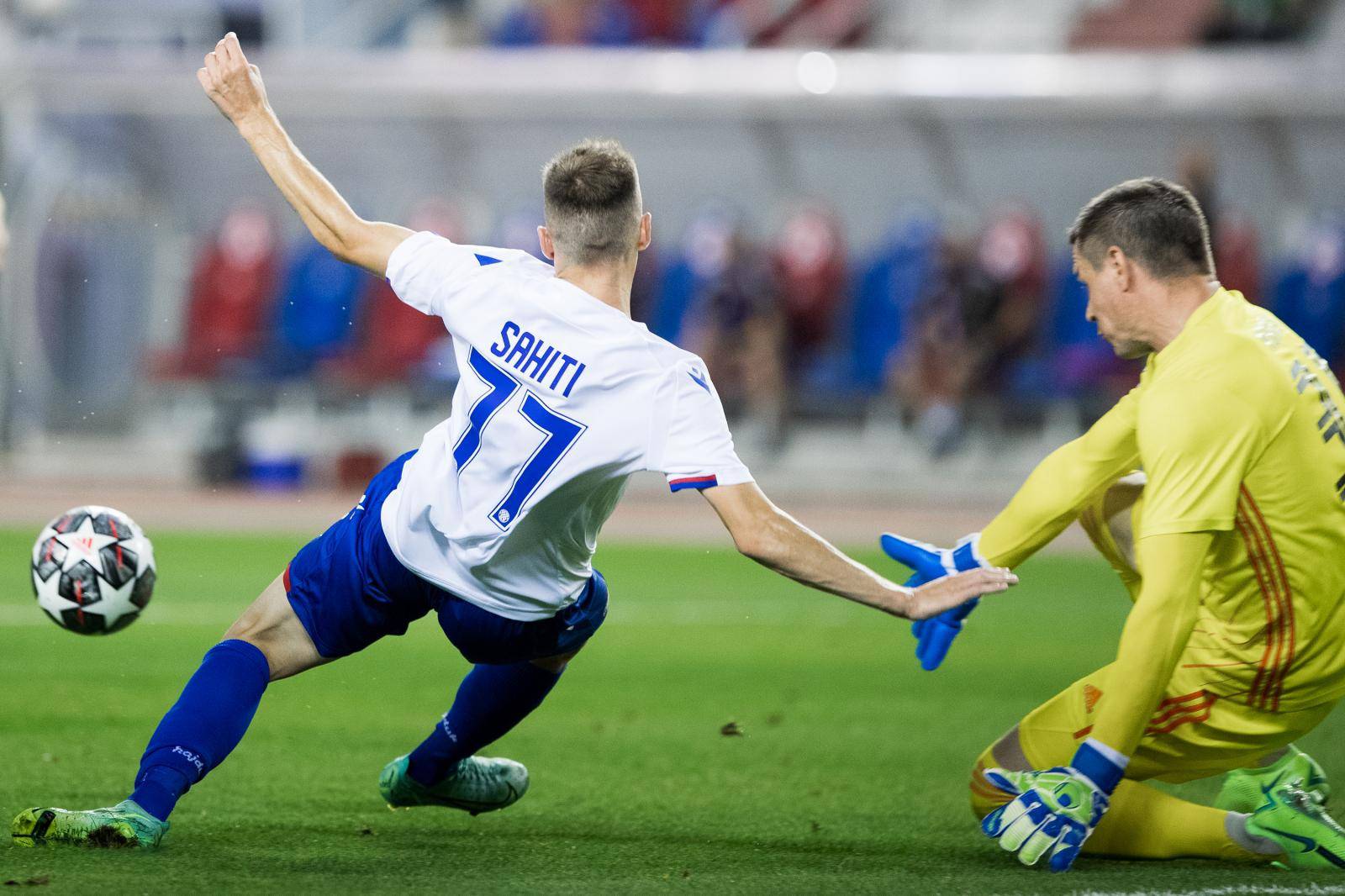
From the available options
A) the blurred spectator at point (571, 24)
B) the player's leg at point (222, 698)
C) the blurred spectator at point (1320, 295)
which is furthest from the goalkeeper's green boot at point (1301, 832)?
the blurred spectator at point (571, 24)

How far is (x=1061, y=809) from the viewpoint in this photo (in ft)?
12.8

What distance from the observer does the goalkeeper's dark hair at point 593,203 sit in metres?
3.96

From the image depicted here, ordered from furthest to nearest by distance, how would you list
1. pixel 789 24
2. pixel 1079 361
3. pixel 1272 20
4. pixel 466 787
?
pixel 789 24, pixel 1272 20, pixel 1079 361, pixel 466 787

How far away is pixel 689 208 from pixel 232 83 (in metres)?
15.4

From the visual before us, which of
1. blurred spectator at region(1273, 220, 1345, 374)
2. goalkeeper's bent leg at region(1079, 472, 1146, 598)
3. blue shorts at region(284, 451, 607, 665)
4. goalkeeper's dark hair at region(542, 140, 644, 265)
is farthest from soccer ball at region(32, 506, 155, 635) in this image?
blurred spectator at region(1273, 220, 1345, 374)

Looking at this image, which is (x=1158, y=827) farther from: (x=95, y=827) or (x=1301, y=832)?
(x=95, y=827)

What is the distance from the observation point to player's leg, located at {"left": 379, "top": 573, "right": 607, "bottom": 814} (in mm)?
4215

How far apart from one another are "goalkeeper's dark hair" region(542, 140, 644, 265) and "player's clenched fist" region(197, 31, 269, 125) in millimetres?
850

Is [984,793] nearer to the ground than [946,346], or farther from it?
farther from it

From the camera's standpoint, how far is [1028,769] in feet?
14.4

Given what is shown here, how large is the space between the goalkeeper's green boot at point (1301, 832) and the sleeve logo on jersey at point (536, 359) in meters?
2.01

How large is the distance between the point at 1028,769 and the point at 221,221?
17.0m

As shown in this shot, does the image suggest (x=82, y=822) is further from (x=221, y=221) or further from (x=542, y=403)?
(x=221, y=221)

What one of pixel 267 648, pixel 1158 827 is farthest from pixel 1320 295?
pixel 267 648
